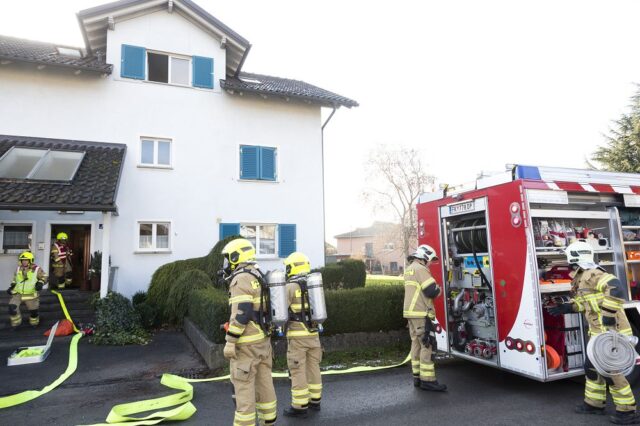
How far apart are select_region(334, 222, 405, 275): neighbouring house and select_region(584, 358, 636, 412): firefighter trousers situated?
40593 mm

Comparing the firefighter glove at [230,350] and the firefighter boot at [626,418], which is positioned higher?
the firefighter glove at [230,350]

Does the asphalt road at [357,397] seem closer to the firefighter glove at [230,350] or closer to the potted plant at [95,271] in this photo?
the firefighter glove at [230,350]

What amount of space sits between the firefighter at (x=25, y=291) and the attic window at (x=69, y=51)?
7578mm

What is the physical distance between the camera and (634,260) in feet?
20.3

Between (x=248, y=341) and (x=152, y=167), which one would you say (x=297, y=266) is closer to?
(x=248, y=341)

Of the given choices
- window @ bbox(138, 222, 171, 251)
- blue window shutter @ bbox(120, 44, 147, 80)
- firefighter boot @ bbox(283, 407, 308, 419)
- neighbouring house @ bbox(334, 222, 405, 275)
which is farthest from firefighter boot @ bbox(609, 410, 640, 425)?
neighbouring house @ bbox(334, 222, 405, 275)

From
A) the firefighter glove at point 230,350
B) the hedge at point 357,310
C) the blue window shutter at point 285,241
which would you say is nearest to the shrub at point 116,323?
the hedge at point 357,310

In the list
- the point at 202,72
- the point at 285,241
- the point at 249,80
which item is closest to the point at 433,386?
the point at 285,241

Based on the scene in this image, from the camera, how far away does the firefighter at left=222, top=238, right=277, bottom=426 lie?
398 centimetres

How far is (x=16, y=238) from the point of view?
11898 millimetres

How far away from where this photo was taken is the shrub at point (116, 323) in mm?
8875

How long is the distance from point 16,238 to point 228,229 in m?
6.01

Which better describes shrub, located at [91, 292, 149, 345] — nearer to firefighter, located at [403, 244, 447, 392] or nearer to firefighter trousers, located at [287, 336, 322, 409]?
firefighter trousers, located at [287, 336, 322, 409]

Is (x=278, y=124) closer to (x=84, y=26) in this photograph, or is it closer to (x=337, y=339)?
(x=84, y=26)
